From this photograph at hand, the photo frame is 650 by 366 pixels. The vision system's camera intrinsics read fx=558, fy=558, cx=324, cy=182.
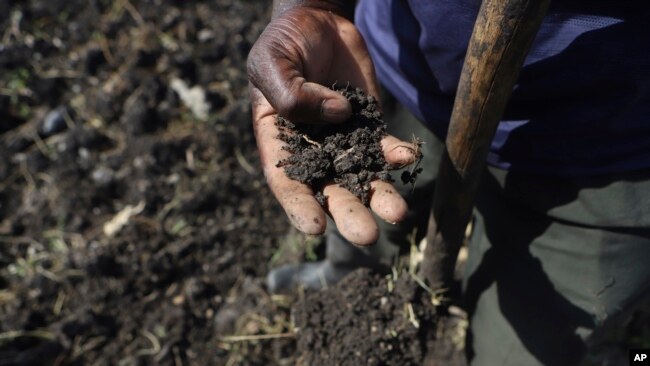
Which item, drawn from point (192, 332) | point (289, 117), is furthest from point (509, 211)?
point (192, 332)

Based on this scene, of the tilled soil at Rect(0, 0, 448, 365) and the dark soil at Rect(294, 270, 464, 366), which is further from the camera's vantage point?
the tilled soil at Rect(0, 0, 448, 365)

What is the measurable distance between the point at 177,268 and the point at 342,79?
146 centimetres

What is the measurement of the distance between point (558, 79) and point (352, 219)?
2.18ft

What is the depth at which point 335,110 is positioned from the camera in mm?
1367

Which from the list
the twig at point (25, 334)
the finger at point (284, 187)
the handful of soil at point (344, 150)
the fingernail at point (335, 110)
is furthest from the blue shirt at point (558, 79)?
the twig at point (25, 334)

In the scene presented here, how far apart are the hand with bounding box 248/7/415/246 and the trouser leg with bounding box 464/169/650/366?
576 mm

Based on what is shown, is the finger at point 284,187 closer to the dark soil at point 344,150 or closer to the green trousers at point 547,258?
the dark soil at point 344,150

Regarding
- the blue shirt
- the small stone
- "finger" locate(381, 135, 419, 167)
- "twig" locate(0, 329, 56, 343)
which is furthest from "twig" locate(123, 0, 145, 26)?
"finger" locate(381, 135, 419, 167)

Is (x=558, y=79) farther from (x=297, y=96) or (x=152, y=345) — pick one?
(x=152, y=345)

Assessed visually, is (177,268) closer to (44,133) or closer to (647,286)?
(44,133)

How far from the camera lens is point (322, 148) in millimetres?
1445

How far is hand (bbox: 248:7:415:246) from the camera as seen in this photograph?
126cm

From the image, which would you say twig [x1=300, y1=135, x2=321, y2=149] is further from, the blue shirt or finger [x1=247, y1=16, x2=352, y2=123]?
the blue shirt

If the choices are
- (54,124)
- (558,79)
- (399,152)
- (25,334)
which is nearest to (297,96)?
(399,152)
